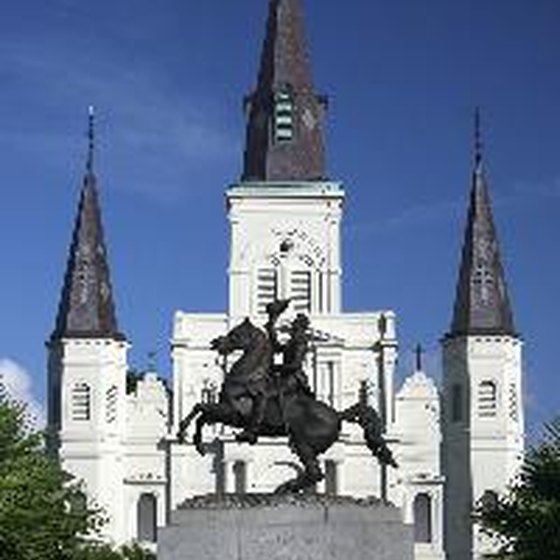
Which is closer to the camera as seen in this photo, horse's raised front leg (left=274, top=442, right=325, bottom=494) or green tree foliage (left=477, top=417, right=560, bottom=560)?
horse's raised front leg (left=274, top=442, right=325, bottom=494)

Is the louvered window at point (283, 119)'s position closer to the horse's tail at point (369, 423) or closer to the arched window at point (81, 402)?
the arched window at point (81, 402)

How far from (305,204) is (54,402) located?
16.3 metres

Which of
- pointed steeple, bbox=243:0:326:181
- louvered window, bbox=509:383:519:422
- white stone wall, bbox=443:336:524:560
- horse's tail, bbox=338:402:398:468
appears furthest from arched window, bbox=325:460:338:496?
horse's tail, bbox=338:402:398:468

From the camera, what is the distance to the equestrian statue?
1107 inches

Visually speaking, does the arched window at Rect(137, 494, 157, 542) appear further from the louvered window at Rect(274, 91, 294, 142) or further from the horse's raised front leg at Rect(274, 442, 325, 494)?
the horse's raised front leg at Rect(274, 442, 325, 494)

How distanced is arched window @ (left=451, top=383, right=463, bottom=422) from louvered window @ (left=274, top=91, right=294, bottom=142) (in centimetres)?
1545

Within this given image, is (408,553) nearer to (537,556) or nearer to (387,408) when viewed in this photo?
(537,556)

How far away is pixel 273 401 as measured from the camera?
28188 mm

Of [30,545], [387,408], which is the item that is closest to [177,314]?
[387,408]

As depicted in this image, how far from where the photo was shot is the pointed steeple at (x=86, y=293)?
300 feet

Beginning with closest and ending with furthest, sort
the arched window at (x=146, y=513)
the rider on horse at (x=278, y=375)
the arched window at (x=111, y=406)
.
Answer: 1. the rider on horse at (x=278, y=375)
2. the arched window at (x=146, y=513)
3. the arched window at (x=111, y=406)

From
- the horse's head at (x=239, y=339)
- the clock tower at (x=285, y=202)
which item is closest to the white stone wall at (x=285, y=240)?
the clock tower at (x=285, y=202)

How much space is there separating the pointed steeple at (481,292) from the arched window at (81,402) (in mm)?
18648

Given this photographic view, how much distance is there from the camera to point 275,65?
313 feet
